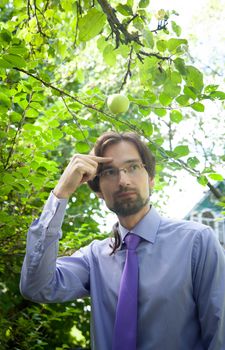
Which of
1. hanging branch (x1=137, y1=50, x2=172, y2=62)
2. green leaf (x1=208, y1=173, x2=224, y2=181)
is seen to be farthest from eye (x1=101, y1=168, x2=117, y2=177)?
hanging branch (x1=137, y1=50, x2=172, y2=62)

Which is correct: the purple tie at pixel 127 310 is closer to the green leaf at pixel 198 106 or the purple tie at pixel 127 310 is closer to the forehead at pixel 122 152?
the forehead at pixel 122 152

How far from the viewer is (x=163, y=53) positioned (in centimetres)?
166

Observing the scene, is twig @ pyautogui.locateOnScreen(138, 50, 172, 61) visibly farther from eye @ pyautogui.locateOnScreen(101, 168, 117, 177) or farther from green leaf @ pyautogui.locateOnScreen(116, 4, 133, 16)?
eye @ pyautogui.locateOnScreen(101, 168, 117, 177)

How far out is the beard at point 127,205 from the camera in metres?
1.80

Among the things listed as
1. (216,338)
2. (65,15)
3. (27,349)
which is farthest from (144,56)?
(27,349)

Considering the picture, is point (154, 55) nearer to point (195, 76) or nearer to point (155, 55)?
point (155, 55)

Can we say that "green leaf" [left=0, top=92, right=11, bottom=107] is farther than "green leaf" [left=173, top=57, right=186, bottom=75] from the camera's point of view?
Yes

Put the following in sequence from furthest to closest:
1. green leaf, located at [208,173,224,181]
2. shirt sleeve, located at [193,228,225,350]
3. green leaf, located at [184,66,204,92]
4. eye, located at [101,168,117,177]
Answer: eye, located at [101,168,117,177] < green leaf, located at [208,173,224,181] < green leaf, located at [184,66,204,92] < shirt sleeve, located at [193,228,225,350]

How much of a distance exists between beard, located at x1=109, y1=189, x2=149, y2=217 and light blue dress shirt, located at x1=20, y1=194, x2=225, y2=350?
8 centimetres

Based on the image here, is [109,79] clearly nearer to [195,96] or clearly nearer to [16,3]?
[16,3]

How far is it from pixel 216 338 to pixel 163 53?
3.85 feet

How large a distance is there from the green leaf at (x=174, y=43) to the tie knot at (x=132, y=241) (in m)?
0.86

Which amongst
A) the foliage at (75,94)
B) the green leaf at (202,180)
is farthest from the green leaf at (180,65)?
the green leaf at (202,180)

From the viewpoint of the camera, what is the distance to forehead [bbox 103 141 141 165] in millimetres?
1932
